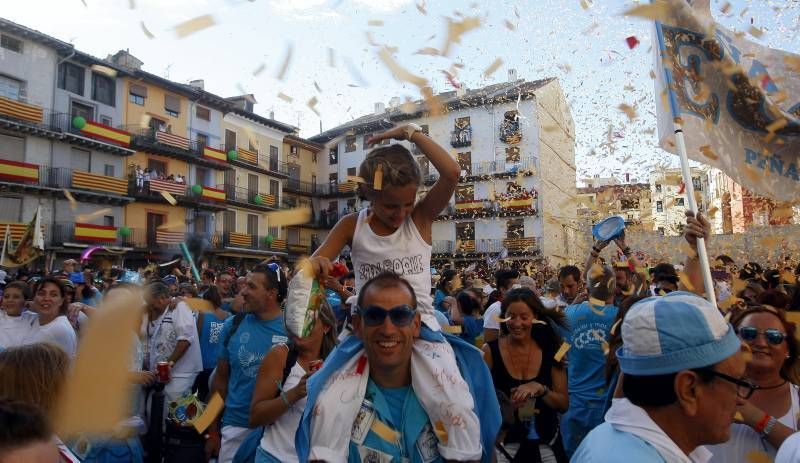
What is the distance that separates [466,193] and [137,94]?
24.6 meters

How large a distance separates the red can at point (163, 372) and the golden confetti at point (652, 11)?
5373mm

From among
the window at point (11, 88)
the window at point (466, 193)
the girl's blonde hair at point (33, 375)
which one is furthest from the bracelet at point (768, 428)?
the window at point (466, 193)

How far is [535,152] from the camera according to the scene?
4281 cm

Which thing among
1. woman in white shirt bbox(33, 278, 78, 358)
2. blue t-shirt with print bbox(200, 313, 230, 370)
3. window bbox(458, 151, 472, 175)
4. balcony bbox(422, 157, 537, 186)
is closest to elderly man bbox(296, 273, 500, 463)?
woman in white shirt bbox(33, 278, 78, 358)

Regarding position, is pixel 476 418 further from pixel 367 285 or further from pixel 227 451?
pixel 227 451

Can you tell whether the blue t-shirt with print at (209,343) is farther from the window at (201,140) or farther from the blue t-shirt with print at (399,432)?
the window at (201,140)

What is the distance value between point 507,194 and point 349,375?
44.5m

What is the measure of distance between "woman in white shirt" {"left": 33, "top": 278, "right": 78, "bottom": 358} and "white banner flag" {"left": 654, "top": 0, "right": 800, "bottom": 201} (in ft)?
18.6

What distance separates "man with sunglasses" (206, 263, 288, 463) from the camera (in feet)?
14.8

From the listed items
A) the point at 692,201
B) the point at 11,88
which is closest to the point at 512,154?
the point at 11,88

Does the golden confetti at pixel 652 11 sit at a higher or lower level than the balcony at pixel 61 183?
lower

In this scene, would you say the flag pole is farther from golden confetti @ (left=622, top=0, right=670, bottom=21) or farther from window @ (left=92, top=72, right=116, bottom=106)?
window @ (left=92, top=72, right=116, bottom=106)

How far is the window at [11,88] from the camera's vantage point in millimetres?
29392

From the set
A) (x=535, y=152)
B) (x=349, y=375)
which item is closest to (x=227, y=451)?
(x=349, y=375)
